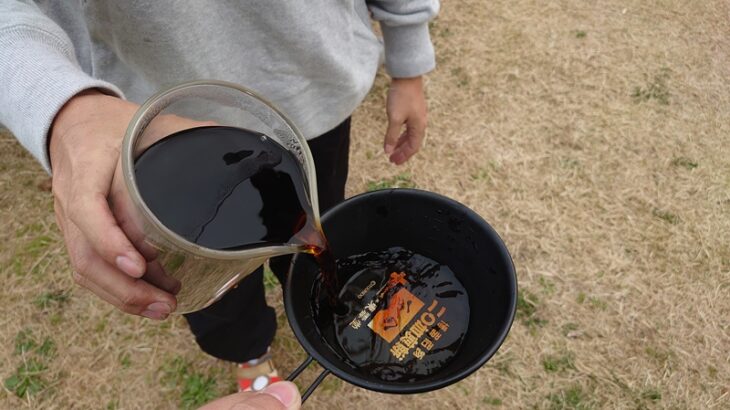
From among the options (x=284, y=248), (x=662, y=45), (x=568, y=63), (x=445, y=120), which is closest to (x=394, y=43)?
(x=284, y=248)

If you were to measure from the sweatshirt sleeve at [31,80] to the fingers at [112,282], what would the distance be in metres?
0.14

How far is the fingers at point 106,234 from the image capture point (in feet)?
1.66

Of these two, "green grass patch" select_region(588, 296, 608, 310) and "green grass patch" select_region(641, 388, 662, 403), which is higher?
"green grass patch" select_region(588, 296, 608, 310)

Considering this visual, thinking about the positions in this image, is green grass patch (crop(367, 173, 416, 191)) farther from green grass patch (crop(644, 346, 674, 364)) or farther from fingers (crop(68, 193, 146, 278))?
fingers (crop(68, 193, 146, 278))

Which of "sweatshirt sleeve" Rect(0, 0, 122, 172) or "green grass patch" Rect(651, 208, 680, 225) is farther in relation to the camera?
"green grass patch" Rect(651, 208, 680, 225)

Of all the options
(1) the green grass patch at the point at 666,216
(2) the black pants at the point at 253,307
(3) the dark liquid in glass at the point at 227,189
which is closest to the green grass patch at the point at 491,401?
(2) the black pants at the point at 253,307

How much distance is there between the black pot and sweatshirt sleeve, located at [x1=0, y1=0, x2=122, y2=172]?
1.15 feet

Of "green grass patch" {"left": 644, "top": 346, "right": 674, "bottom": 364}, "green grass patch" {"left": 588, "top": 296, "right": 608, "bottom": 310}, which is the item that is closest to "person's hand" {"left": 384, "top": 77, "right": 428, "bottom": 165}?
"green grass patch" {"left": 588, "top": 296, "right": 608, "bottom": 310}

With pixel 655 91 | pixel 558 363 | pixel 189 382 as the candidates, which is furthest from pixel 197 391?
pixel 655 91

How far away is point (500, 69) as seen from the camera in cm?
228

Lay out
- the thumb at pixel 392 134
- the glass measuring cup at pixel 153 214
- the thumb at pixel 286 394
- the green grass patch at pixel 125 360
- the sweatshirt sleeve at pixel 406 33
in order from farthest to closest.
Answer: the green grass patch at pixel 125 360 < the thumb at pixel 392 134 < the sweatshirt sleeve at pixel 406 33 < the thumb at pixel 286 394 < the glass measuring cup at pixel 153 214

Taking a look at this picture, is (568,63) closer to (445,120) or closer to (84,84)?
(445,120)

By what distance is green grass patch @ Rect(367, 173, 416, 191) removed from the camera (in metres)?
1.96

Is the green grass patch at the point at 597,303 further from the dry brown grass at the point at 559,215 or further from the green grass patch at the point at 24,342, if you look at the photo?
the green grass patch at the point at 24,342
